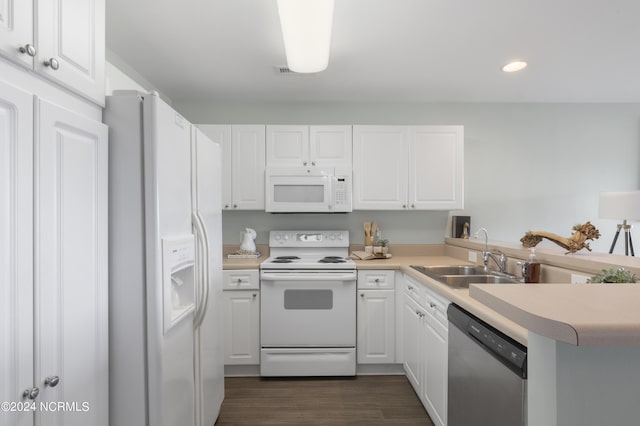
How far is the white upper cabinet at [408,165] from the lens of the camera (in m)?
3.04

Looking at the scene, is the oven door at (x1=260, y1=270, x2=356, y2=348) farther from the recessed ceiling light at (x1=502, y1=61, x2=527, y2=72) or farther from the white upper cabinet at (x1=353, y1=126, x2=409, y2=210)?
the recessed ceiling light at (x1=502, y1=61, x2=527, y2=72)

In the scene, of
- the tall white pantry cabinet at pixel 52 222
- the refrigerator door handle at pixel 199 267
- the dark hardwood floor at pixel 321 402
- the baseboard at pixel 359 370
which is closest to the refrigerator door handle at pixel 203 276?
the refrigerator door handle at pixel 199 267

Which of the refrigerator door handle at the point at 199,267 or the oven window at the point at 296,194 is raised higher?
the oven window at the point at 296,194

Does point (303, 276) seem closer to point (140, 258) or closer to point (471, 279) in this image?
point (471, 279)

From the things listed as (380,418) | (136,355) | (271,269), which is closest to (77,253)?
(136,355)

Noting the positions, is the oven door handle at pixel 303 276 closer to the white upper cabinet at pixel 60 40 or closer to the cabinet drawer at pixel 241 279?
the cabinet drawer at pixel 241 279

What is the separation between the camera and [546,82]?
114 inches

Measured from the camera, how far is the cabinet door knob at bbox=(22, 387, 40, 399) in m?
0.83

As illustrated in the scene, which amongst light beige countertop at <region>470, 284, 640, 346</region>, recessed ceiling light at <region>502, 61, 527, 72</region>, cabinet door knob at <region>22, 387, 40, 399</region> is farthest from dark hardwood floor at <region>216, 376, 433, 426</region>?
recessed ceiling light at <region>502, 61, 527, 72</region>

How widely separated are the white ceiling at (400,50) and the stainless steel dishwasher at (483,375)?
1.66m

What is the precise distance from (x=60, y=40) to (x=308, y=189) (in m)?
2.16

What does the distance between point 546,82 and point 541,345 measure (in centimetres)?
304

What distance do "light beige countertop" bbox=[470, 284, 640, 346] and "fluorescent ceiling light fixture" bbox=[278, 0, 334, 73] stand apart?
1365mm

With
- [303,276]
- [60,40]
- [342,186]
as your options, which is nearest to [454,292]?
[303,276]
